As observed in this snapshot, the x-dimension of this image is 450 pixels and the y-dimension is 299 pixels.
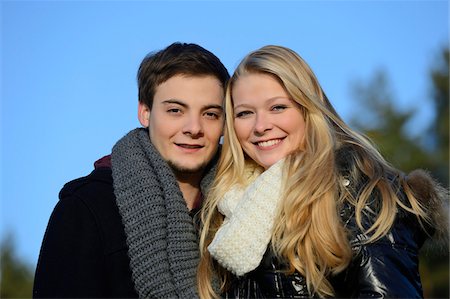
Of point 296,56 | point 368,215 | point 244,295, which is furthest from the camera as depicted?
point 296,56

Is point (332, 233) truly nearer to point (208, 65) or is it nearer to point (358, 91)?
point (208, 65)

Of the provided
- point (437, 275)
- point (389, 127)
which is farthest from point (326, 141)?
point (389, 127)

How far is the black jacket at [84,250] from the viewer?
409 cm

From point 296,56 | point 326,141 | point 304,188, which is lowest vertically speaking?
point 304,188

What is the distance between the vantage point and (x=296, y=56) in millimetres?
4473

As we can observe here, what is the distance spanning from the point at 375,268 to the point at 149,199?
152 centimetres

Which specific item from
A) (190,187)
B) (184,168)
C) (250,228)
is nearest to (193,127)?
(184,168)

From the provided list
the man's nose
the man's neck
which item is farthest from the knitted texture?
the man's neck

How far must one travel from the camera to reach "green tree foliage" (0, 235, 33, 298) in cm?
2970

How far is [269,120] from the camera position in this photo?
4293mm

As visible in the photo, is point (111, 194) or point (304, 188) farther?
point (111, 194)

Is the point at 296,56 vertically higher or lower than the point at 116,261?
higher

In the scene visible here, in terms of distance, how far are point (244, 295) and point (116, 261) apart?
31.3 inches

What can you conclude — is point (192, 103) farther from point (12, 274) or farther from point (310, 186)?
point (12, 274)
